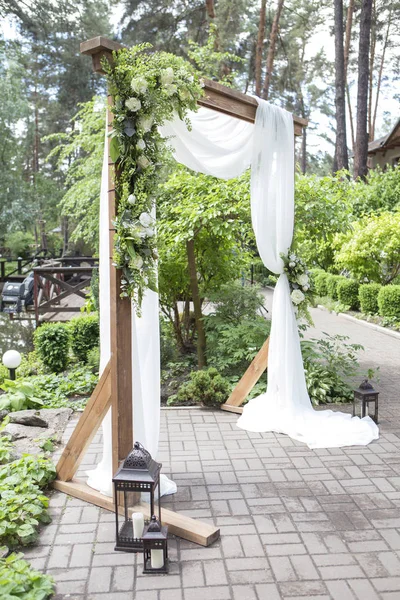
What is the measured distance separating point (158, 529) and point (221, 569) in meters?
0.42

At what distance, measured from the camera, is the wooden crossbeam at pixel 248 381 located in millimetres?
6098

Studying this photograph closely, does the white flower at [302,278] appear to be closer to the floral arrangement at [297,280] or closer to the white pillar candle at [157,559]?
the floral arrangement at [297,280]

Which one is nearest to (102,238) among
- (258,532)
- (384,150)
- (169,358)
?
(258,532)

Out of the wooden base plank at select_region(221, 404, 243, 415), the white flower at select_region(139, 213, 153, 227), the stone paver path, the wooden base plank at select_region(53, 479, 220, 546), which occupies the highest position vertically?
the white flower at select_region(139, 213, 153, 227)

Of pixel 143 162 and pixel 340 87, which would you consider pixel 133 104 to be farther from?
pixel 340 87

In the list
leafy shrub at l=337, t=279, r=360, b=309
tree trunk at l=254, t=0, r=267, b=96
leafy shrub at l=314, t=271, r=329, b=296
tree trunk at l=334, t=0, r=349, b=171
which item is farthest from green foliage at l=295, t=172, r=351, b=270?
tree trunk at l=254, t=0, r=267, b=96

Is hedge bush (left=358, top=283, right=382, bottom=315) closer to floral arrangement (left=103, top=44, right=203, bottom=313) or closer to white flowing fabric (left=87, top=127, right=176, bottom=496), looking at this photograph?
white flowing fabric (left=87, top=127, right=176, bottom=496)

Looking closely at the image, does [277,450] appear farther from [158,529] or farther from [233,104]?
[233,104]

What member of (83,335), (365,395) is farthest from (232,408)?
(83,335)

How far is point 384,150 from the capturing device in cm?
2480

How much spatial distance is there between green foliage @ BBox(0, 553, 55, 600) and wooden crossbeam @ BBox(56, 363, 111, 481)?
3.57 ft

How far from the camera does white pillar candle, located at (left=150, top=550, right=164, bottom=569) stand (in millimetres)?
3188

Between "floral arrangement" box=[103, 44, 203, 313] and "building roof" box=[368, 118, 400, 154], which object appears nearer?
"floral arrangement" box=[103, 44, 203, 313]

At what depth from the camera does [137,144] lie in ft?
12.2
